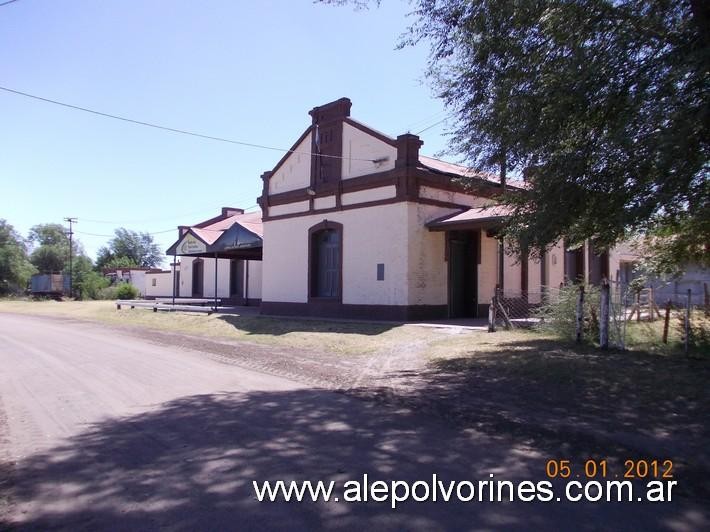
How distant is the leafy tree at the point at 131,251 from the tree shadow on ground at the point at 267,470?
9186 cm

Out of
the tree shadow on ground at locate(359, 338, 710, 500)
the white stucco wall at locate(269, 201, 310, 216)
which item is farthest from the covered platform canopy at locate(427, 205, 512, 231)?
the tree shadow on ground at locate(359, 338, 710, 500)

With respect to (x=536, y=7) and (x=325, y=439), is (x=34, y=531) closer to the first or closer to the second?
(x=325, y=439)

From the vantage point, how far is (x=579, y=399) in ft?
25.8

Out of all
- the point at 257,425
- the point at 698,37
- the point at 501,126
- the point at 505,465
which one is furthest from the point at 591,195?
the point at 257,425

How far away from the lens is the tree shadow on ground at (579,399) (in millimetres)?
5793

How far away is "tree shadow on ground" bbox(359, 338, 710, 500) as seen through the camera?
5.79 meters

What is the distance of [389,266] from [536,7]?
11.5 metres

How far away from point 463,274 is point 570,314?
8.22m

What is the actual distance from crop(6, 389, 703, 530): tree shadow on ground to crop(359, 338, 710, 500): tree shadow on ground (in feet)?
2.07

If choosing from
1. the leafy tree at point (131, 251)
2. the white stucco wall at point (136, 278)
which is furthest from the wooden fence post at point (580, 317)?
the leafy tree at point (131, 251)

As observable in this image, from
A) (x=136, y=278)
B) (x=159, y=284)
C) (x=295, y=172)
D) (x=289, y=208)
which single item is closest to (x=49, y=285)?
(x=136, y=278)

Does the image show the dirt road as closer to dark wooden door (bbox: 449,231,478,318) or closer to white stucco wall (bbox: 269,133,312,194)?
dark wooden door (bbox: 449,231,478,318)
